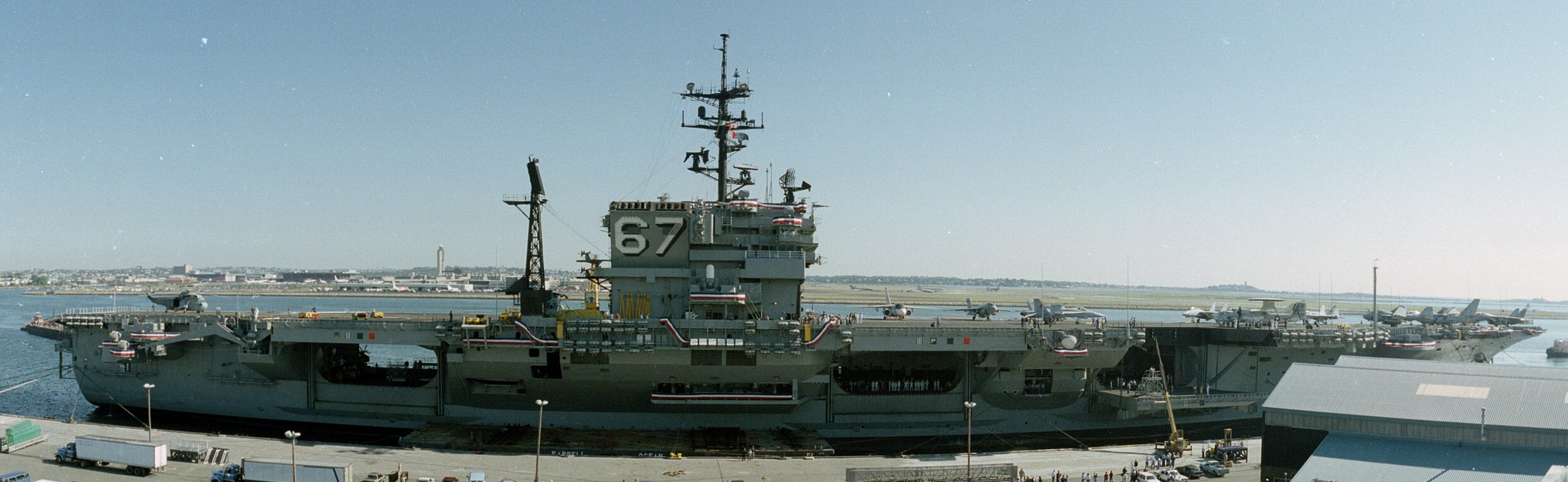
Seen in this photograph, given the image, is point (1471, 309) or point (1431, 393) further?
point (1471, 309)

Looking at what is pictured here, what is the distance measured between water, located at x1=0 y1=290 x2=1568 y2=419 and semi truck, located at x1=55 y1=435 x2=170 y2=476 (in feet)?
46.7

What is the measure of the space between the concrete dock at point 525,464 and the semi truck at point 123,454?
0.88 ft

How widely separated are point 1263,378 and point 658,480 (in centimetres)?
3071

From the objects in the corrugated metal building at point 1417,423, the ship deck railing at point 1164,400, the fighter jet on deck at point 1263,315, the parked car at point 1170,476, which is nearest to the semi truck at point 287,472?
the parked car at point 1170,476

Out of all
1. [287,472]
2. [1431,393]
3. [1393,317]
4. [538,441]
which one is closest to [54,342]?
[287,472]

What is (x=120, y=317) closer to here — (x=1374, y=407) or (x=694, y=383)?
(x=694, y=383)

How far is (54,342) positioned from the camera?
255ft

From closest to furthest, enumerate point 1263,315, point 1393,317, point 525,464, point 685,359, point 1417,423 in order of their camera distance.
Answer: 1. point 1417,423
2. point 525,464
3. point 685,359
4. point 1263,315
5. point 1393,317

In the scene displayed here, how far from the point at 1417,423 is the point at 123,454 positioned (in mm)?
35597

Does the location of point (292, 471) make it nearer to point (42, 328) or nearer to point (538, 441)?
point (538, 441)

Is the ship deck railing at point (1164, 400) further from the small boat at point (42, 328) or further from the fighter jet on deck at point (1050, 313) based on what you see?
the small boat at point (42, 328)

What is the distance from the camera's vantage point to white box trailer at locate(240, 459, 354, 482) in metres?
23.0

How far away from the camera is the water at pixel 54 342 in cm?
4369

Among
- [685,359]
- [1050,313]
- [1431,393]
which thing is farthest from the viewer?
[1050,313]
